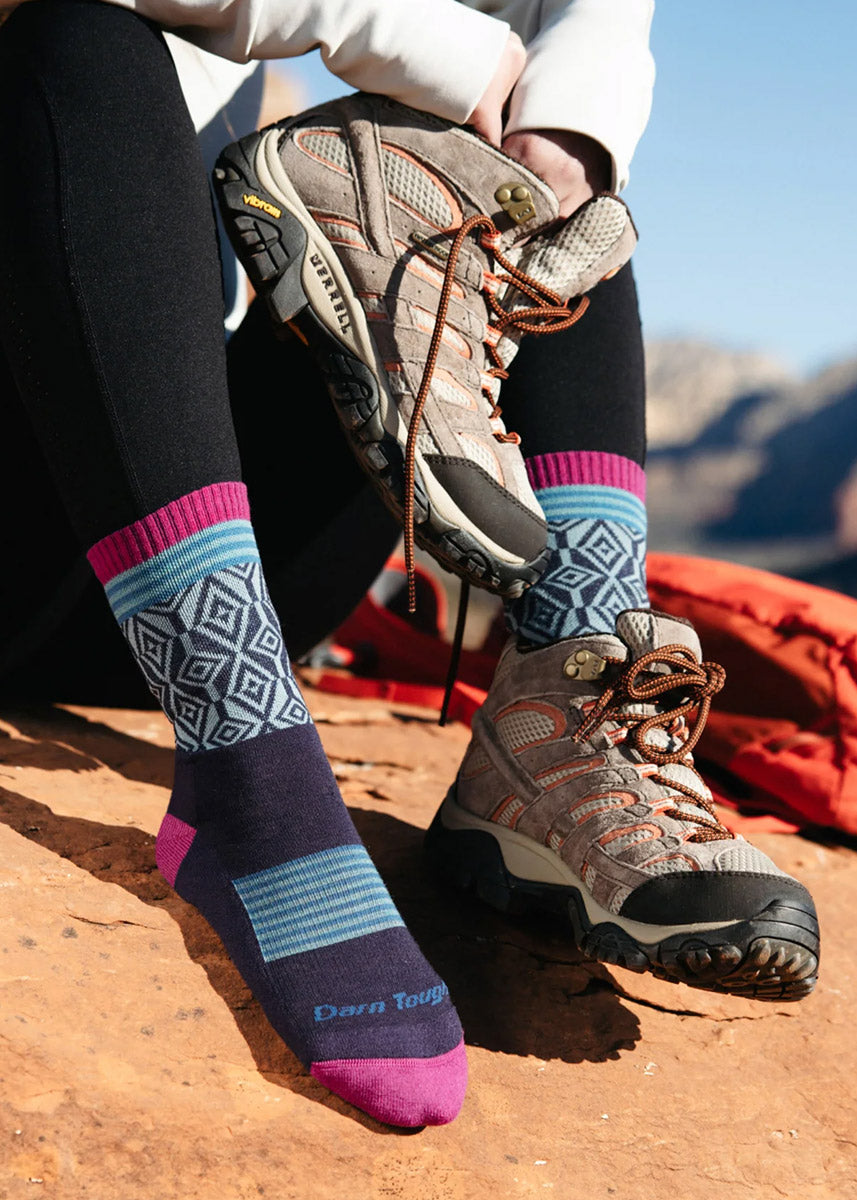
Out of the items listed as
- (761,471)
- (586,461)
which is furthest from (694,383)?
(586,461)

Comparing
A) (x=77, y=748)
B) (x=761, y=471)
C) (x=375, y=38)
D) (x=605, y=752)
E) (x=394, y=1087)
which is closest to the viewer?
(x=394, y=1087)

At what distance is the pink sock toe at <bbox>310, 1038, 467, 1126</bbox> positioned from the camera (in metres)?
0.65

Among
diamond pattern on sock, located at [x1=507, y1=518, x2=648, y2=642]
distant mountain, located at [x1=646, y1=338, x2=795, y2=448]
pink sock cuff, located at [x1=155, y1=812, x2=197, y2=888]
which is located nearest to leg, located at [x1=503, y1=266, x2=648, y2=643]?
diamond pattern on sock, located at [x1=507, y1=518, x2=648, y2=642]

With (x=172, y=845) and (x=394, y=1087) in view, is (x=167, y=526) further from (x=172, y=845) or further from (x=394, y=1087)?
(x=394, y=1087)

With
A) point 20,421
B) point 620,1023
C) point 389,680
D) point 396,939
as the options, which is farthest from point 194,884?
point 389,680

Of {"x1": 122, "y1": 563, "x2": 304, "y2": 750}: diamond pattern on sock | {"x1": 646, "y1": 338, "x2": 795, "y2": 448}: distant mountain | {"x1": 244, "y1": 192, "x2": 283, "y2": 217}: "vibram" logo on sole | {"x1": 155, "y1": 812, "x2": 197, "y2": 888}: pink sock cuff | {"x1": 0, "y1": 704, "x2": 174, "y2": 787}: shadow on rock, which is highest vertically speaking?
{"x1": 244, "y1": 192, "x2": 283, "y2": 217}: "vibram" logo on sole

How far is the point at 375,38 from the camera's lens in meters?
0.77

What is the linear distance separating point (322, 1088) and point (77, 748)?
57 cm

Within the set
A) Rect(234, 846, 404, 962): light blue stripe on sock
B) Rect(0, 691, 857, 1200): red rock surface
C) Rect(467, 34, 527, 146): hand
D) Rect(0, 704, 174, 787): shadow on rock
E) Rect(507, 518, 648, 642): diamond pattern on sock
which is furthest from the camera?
Rect(0, 704, 174, 787): shadow on rock

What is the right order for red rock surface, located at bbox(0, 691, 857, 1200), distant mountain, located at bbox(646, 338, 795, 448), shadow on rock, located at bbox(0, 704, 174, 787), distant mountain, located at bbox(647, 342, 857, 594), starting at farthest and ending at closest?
distant mountain, located at bbox(646, 338, 795, 448) < distant mountain, located at bbox(647, 342, 857, 594) < shadow on rock, located at bbox(0, 704, 174, 787) < red rock surface, located at bbox(0, 691, 857, 1200)

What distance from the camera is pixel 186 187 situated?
77cm

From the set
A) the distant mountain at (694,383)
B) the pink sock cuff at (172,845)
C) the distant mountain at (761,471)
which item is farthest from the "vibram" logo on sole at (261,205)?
the distant mountain at (694,383)

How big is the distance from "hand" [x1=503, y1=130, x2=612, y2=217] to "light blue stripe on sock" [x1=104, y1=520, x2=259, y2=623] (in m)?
0.39

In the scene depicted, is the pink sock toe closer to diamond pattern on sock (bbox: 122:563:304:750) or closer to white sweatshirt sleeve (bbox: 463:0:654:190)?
diamond pattern on sock (bbox: 122:563:304:750)
